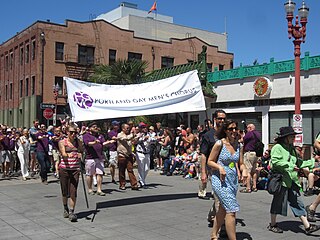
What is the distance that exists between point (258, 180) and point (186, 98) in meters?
4.56

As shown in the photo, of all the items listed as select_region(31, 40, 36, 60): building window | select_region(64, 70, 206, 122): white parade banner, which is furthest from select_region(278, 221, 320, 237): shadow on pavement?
select_region(31, 40, 36, 60): building window

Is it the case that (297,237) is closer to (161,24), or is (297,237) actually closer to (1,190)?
(1,190)

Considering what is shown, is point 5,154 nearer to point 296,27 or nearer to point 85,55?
A: point 296,27

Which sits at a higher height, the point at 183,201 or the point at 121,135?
the point at 121,135

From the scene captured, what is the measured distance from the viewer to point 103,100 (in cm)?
887

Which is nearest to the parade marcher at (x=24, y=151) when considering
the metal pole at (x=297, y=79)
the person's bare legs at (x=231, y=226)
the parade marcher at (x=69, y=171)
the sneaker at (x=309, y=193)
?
the parade marcher at (x=69, y=171)

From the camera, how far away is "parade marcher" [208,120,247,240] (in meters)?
5.45

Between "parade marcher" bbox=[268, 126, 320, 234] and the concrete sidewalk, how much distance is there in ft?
0.82

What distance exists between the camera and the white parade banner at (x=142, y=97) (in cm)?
870

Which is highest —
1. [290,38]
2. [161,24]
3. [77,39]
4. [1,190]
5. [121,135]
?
[161,24]

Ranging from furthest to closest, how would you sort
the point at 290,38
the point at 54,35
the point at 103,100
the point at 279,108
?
the point at 54,35 → the point at 279,108 → the point at 290,38 → the point at 103,100

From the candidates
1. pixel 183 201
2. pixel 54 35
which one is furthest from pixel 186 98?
pixel 54 35

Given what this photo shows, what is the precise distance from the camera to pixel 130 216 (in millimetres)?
7918

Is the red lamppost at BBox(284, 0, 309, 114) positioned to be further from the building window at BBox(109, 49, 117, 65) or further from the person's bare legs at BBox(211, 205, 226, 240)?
the building window at BBox(109, 49, 117, 65)
